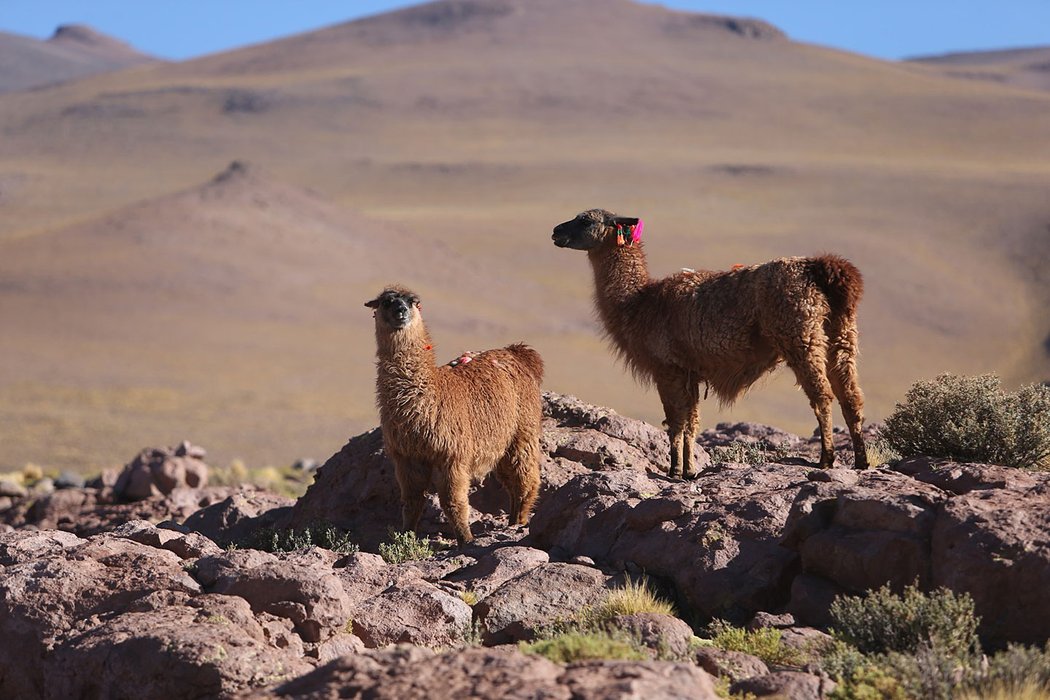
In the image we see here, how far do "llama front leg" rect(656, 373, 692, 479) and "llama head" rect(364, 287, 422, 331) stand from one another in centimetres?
248

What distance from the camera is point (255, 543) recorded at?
1250 cm

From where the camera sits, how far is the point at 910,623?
691cm

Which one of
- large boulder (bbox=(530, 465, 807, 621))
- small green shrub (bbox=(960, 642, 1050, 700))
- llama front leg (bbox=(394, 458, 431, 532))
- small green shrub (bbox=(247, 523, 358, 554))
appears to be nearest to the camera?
small green shrub (bbox=(960, 642, 1050, 700))

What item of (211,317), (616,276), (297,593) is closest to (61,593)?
(297,593)

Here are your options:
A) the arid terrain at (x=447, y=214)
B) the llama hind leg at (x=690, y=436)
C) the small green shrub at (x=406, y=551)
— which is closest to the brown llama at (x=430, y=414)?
A: the small green shrub at (x=406, y=551)

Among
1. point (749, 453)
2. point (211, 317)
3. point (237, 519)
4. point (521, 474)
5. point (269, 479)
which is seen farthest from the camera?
point (211, 317)

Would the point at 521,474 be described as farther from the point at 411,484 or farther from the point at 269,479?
the point at 269,479

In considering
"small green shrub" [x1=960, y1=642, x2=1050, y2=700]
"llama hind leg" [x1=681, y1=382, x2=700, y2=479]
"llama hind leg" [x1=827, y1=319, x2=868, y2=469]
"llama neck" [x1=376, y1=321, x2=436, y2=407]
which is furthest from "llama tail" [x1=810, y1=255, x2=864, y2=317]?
"small green shrub" [x1=960, y1=642, x2=1050, y2=700]

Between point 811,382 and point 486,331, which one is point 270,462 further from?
point 811,382

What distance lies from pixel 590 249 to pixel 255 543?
441cm

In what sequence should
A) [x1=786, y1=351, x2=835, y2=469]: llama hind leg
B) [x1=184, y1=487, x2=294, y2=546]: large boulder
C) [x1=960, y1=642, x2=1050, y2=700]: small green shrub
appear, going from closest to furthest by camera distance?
[x1=960, y1=642, x2=1050, y2=700]: small green shrub
[x1=786, y1=351, x2=835, y2=469]: llama hind leg
[x1=184, y1=487, x2=294, y2=546]: large boulder

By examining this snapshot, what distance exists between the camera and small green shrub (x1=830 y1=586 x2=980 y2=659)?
267 inches

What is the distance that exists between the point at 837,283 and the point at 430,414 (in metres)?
3.46

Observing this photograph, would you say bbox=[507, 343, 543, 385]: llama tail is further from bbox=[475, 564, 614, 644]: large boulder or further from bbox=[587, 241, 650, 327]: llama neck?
bbox=[475, 564, 614, 644]: large boulder
